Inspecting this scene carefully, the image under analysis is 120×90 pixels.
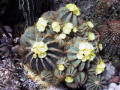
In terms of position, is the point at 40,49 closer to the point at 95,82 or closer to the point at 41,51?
the point at 41,51

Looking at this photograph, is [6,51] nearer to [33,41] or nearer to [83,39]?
[33,41]

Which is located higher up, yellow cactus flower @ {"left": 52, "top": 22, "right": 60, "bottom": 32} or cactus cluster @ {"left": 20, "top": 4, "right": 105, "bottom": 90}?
yellow cactus flower @ {"left": 52, "top": 22, "right": 60, "bottom": 32}

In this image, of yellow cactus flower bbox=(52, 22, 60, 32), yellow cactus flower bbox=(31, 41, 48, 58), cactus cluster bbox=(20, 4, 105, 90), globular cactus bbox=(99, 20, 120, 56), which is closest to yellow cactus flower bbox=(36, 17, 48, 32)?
cactus cluster bbox=(20, 4, 105, 90)

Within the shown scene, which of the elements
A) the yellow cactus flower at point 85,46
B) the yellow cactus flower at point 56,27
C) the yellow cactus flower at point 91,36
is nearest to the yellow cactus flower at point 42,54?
the yellow cactus flower at point 56,27

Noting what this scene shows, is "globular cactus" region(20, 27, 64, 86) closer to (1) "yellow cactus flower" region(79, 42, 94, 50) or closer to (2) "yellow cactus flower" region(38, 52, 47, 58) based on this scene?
(2) "yellow cactus flower" region(38, 52, 47, 58)

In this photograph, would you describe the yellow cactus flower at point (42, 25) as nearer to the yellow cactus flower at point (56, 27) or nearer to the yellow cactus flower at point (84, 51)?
the yellow cactus flower at point (56, 27)

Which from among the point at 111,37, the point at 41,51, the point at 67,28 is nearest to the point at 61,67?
the point at 41,51

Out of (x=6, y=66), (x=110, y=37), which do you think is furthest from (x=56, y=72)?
(x=110, y=37)
